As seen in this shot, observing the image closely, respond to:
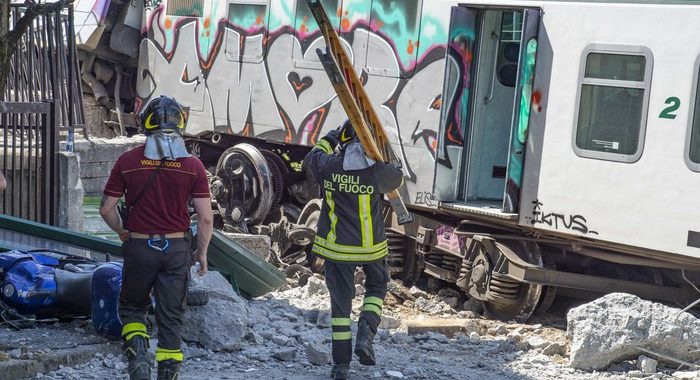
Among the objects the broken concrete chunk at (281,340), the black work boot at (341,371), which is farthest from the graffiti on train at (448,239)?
the black work boot at (341,371)

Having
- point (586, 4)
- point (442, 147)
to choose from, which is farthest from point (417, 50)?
point (586, 4)

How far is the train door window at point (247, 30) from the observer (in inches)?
533

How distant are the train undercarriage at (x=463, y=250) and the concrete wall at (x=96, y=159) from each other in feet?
6.77

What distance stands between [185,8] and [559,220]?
659 centimetres

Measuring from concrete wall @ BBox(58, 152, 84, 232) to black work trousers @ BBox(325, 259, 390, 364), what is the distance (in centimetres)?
331

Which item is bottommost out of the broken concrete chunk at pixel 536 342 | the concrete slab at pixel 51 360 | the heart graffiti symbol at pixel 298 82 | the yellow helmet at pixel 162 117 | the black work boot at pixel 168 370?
the broken concrete chunk at pixel 536 342

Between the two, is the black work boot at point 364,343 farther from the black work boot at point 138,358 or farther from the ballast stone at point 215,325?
the black work boot at point 138,358

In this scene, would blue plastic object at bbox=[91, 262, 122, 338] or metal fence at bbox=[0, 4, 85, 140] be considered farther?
metal fence at bbox=[0, 4, 85, 140]

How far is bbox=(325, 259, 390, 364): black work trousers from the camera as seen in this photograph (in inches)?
294

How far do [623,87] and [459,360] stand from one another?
110 inches

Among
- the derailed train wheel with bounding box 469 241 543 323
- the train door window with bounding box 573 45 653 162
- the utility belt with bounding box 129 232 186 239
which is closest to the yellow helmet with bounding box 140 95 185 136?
the utility belt with bounding box 129 232 186 239

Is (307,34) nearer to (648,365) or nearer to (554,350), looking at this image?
(554,350)

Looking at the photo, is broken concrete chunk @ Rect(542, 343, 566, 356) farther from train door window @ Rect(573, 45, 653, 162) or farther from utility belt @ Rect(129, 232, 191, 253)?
utility belt @ Rect(129, 232, 191, 253)

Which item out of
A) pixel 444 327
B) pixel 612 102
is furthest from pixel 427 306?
pixel 612 102
